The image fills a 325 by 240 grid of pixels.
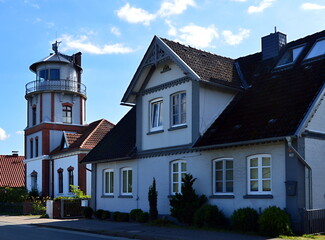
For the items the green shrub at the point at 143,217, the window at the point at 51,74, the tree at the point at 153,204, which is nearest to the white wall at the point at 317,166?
the tree at the point at 153,204

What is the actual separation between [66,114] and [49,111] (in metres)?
1.66

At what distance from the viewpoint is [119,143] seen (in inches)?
1005

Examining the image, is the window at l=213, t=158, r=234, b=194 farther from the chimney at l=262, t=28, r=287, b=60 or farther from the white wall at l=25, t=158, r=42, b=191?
the white wall at l=25, t=158, r=42, b=191

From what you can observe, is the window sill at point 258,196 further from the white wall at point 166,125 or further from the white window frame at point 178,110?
the white window frame at point 178,110

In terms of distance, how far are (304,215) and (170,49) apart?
9201 millimetres

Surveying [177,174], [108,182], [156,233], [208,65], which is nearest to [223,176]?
[177,174]

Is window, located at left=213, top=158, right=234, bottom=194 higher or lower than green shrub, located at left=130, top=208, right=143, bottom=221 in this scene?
higher

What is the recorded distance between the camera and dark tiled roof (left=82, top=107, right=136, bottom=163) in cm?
2409

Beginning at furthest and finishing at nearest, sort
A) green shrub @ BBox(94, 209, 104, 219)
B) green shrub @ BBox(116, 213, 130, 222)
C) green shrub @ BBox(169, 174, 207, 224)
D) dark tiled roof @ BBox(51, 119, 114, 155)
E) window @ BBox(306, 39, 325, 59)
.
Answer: dark tiled roof @ BBox(51, 119, 114, 155), green shrub @ BBox(94, 209, 104, 219), green shrub @ BBox(116, 213, 130, 222), window @ BBox(306, 39, 325, 59), green shrub @ BBox(169, 174, 207, 224)

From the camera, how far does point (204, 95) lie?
20078 mm

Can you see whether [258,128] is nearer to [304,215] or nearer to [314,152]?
[314,152]

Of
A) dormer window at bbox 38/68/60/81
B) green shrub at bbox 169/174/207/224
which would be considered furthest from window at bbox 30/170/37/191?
green shrub at bbox 169/174/207/224

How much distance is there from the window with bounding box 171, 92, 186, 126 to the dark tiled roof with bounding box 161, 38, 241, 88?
1.44m

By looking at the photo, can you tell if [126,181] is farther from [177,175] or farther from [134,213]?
[177,175]
